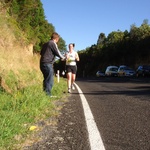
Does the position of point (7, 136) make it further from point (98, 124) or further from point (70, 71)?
point (70, 71)

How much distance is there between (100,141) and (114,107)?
10.6 ft

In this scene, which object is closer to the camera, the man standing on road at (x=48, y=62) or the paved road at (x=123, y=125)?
the paved road at (x=123, y=125)

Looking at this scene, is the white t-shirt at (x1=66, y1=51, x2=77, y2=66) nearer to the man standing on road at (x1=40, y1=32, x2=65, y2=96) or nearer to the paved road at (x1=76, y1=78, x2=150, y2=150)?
the man standing on road at (x1=40, y1=32, x2=65, y2=96)

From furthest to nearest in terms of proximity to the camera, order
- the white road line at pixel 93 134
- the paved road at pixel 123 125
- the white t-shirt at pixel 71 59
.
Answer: the white t-shirt at pixel 71 59 < the paved road at pixel 123 125 < the white road line at pixel 93 134

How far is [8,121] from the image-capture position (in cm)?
473

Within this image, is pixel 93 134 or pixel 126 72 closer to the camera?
pixel 93 134

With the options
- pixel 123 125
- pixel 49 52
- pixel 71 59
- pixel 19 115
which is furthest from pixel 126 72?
pixel 19 115

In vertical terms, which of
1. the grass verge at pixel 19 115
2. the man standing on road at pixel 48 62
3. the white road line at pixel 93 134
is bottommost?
the white road line at pixel 93 134

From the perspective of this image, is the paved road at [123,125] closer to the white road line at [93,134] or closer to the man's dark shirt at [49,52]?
the white road line at [93,134]

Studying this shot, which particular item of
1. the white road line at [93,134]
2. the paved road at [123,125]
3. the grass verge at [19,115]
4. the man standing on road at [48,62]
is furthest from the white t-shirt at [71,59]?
the white road line at [93,134]

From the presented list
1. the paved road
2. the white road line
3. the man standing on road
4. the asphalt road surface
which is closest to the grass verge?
the asphalt road surface

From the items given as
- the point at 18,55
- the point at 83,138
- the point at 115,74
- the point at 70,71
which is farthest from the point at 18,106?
the point at 115,74

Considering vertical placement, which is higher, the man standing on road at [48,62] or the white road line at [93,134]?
the man standing on road at [48,62]

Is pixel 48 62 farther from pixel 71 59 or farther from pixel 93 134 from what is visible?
pixel 93 134
